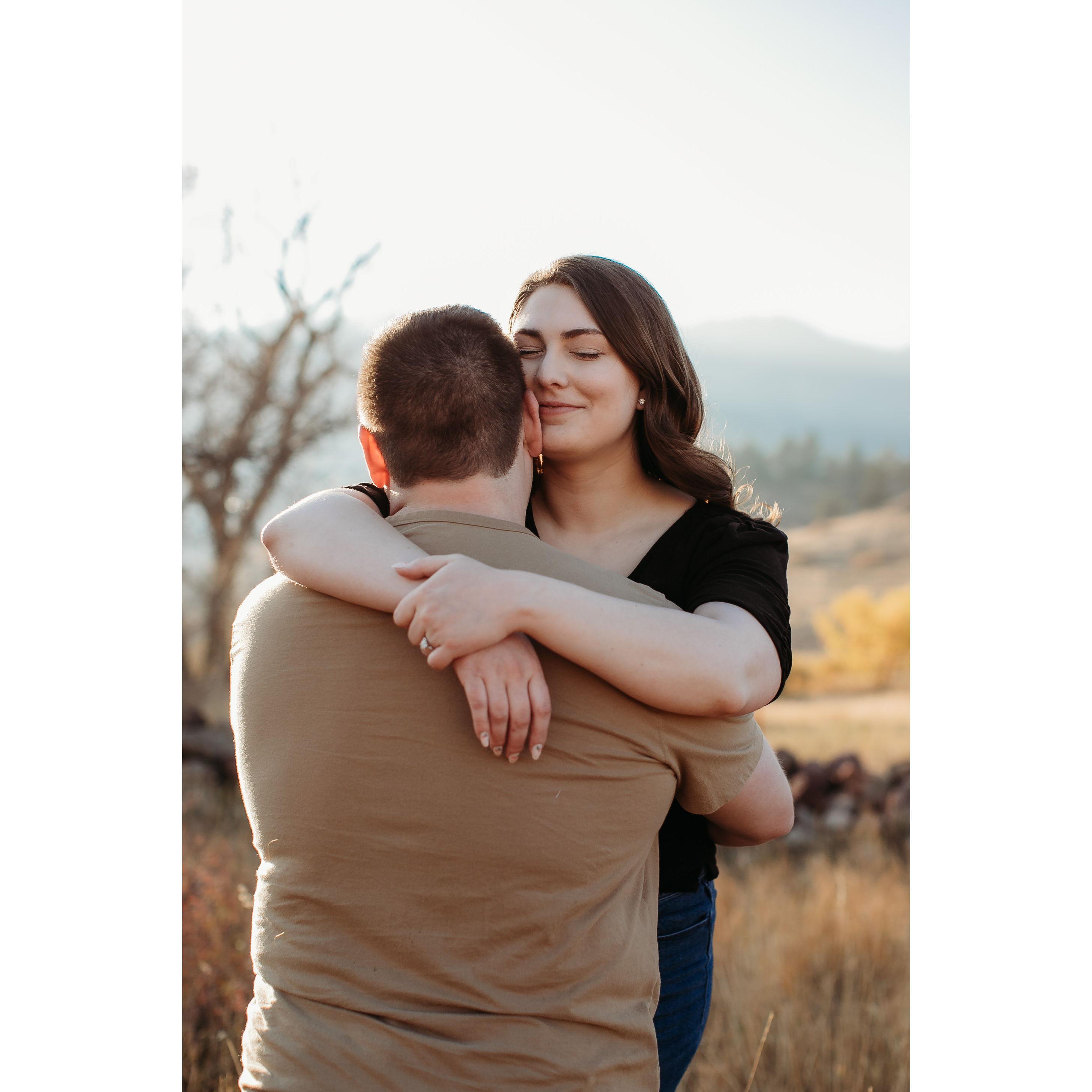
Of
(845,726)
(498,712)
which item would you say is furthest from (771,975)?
(845,726)

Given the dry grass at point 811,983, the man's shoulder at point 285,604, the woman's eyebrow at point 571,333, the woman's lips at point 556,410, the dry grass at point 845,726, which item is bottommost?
the dry grass at point 845,726

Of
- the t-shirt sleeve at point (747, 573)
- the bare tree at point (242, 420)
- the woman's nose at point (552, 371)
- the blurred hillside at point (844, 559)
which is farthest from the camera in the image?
the blurred hillside at point (844, 559)

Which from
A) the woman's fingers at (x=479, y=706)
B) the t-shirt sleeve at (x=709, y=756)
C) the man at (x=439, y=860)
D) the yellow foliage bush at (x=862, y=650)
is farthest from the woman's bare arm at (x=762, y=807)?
the yellow foliage bush at (x=862, y=650)

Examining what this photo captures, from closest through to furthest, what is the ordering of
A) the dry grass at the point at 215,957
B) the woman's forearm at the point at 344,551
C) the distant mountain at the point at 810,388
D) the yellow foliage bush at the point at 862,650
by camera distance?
1. the woman's forearm at the point at 344,551
2. the dry grass at the point at 215,957
3. the yellow foliage bush at the point at 862,650
4. the distant mountain at the point at 810,388

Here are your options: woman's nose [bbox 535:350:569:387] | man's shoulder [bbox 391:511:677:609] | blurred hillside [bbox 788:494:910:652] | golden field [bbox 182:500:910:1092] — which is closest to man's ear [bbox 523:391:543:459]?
man's shoulder [bbox 391:511:677:609]

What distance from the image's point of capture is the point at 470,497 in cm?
139

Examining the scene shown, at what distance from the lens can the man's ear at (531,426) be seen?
1.49 m

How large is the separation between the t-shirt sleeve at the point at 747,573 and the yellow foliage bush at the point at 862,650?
13163mm

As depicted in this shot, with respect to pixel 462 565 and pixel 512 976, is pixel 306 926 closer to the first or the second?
pixel 512 976

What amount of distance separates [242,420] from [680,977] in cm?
1032

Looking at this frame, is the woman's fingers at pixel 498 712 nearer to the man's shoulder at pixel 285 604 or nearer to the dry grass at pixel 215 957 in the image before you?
the man's shoulder at pixel 285 604

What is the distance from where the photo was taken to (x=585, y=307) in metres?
2.14

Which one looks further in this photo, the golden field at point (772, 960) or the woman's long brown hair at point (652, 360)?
the golden field at point (772, 960)
